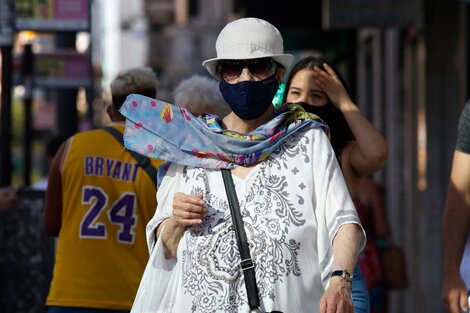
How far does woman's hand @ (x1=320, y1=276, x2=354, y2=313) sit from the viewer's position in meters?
3.88

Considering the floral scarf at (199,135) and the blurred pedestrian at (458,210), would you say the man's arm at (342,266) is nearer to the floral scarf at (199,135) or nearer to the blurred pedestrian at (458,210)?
the floral scarf at (199,135)

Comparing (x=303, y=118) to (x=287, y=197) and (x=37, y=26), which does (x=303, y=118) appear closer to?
(x=287, y=197)

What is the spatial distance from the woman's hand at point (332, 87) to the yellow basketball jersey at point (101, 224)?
997 millimetres

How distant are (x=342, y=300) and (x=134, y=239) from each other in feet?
7.18

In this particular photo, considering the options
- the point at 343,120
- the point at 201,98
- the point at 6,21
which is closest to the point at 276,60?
the point at 343,120

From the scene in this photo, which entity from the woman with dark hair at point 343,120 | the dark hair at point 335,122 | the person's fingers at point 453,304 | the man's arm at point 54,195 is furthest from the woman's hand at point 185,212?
the man's arm at point 54,195

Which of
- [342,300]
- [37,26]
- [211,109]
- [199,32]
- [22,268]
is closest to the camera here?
[342,300]

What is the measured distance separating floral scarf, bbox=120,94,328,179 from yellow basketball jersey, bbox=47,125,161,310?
1.57 m

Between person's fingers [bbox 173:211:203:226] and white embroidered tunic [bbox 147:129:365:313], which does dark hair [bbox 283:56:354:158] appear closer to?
white embroidered tunic [bbox 147:129:365:313]

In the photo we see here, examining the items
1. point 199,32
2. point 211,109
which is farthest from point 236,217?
point 199,32

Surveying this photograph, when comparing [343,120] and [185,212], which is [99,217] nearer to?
[343,120]

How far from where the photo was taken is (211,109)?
6363mm

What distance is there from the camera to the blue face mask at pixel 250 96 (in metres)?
4.24

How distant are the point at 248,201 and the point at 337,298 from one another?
0.45 metres
